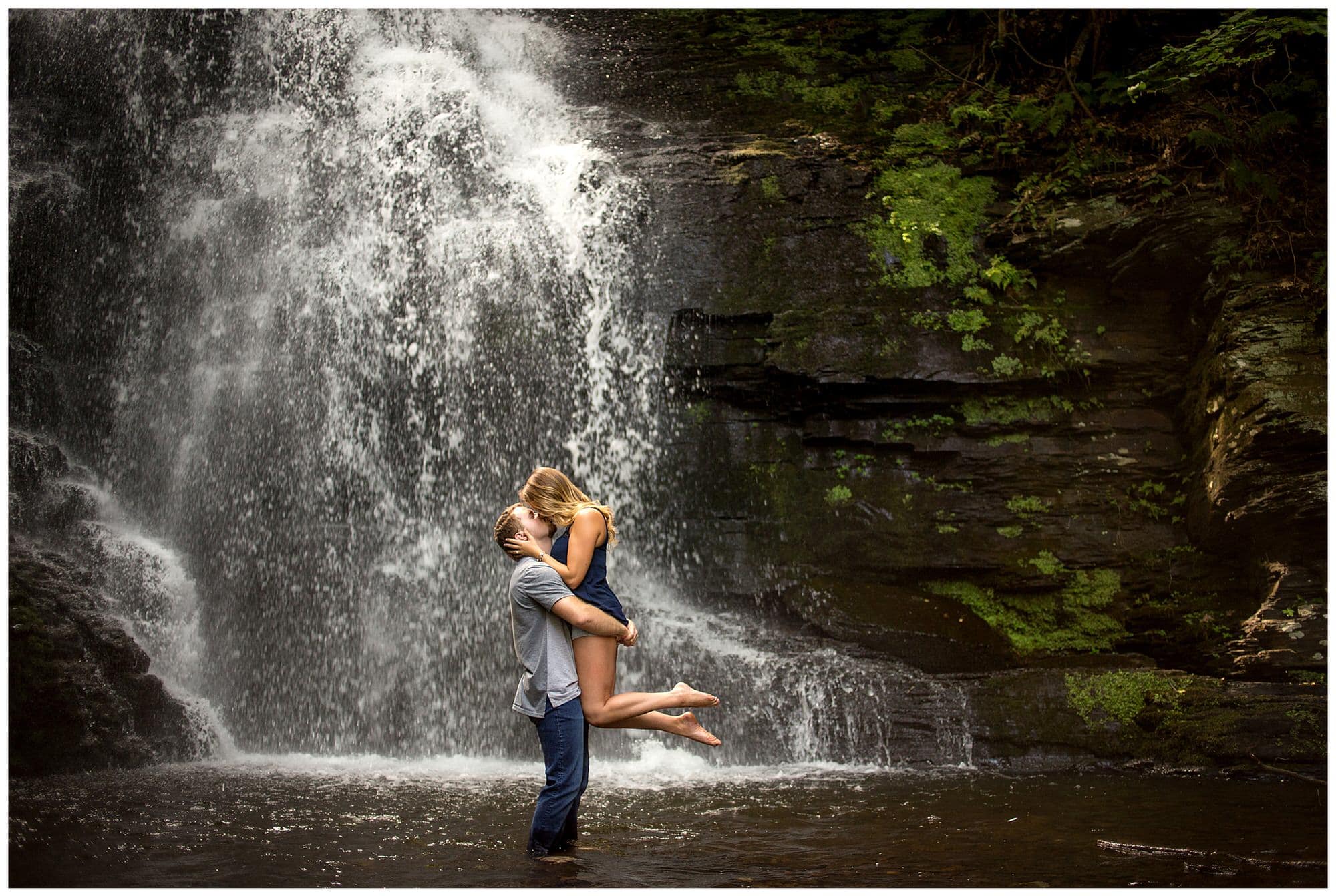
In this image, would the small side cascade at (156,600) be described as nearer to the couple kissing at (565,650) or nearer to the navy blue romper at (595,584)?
the couple kissing at (565,650)

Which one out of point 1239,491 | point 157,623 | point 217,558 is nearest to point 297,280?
point 217,558

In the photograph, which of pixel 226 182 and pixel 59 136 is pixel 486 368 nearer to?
pixel 226 182

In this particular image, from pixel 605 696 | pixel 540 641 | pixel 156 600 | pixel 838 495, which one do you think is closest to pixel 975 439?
pixel 838 495

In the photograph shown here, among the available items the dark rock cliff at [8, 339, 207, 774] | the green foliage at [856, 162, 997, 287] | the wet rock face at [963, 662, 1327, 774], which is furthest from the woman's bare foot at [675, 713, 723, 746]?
the green foliage at [856, 162, 997, 287]

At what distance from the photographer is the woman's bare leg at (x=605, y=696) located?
3992 millimetres

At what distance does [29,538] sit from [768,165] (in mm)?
7981

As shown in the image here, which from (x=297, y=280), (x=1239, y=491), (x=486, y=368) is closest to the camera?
(x=1239, y=491)

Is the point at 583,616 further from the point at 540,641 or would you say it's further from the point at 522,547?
the point at 522,547

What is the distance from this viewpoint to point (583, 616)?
3.93m

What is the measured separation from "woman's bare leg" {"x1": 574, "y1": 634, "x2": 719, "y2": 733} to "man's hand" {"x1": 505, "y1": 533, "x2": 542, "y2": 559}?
41cm

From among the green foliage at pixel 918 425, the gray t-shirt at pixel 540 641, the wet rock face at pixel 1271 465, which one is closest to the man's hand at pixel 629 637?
the gray t-shirt at pixel 540 641

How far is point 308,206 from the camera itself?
1038 centimetres

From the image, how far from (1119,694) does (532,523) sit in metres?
5.11

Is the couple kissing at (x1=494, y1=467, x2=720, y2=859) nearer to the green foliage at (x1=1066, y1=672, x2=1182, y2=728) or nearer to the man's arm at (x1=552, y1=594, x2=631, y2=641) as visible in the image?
the man's arm at (x1=552, y1=594, x2=631, y2=641)
